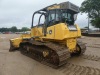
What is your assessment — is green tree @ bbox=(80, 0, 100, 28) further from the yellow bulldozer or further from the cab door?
the cab door

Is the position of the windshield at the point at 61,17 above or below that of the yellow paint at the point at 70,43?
above

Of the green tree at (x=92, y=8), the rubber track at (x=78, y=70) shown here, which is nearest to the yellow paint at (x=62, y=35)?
the rubber track at (x=78, y=70)

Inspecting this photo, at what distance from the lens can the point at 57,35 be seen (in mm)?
Result: 8617

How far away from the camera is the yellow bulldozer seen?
827 cm

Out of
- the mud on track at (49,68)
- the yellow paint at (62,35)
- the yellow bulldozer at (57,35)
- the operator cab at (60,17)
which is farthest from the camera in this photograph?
the operator cab at (60,17)

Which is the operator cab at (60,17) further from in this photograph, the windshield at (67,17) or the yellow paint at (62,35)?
the yellow paint at (62,35)

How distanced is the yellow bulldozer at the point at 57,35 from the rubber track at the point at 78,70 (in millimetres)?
307

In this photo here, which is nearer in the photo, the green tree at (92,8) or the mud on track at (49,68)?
the mud on track at (49,68)

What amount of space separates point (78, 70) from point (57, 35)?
1876 millimetres

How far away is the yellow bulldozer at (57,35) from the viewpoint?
827 cm

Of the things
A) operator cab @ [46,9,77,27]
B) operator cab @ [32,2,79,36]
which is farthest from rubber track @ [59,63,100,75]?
operator cab @ [46,9,77,27]

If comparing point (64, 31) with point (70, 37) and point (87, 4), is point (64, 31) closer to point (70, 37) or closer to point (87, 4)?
Result: point (70, 37)

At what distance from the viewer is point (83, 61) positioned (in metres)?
9.48

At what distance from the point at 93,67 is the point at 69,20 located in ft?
8.84
